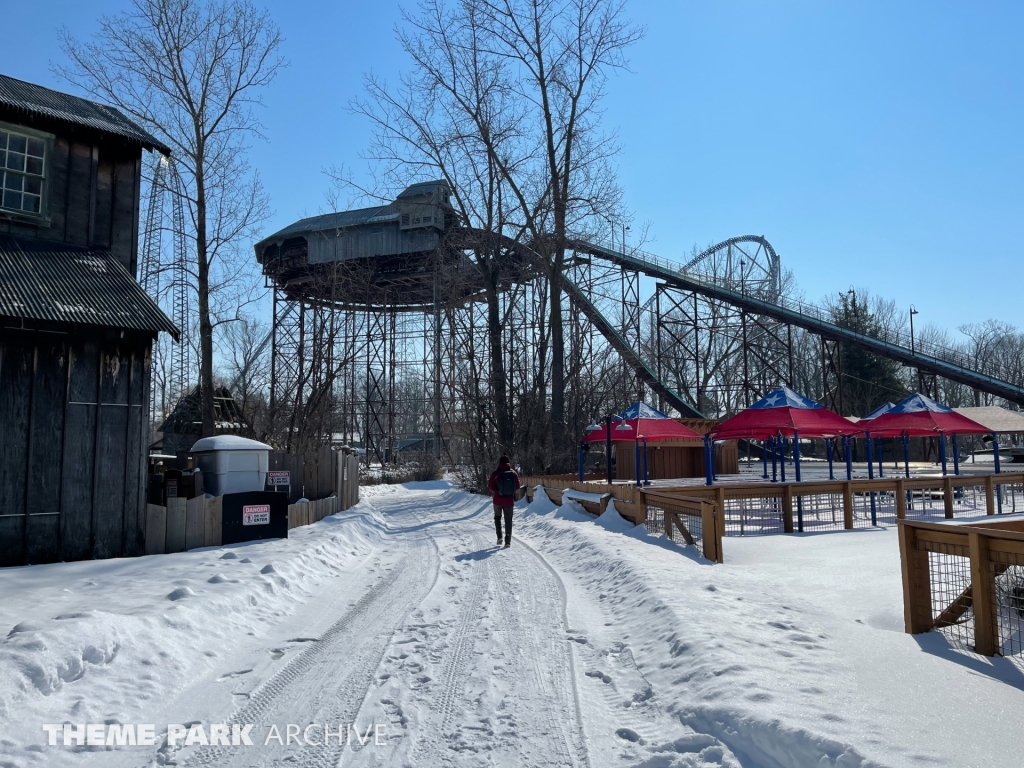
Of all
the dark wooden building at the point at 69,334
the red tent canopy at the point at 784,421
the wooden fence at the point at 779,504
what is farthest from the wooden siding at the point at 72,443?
the red tent canopy at the point at 784,421

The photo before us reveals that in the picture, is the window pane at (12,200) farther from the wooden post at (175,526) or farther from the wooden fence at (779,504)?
the wooden fence at (779,504)

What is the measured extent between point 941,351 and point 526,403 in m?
25.1

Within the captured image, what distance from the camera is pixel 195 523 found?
11.3 m

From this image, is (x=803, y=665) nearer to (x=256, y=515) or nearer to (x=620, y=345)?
(x=256, y=515)

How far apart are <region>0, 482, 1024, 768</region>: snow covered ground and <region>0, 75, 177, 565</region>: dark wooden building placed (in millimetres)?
922

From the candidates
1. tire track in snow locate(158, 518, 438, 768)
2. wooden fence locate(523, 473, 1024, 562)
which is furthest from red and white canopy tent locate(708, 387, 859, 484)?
tire track in snow locate(158, 518, 438, 768)

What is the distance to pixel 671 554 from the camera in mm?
10477

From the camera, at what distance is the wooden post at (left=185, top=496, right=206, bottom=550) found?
11211 millimetres

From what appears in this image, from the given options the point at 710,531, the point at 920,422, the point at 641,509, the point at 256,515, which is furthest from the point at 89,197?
the point at 920,422

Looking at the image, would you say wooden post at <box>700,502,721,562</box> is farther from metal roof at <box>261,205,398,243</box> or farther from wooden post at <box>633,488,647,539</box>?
metal roof at <box>261,205,398,243</box>

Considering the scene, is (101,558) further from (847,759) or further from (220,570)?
(847,759)

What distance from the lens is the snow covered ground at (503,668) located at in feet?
13.1

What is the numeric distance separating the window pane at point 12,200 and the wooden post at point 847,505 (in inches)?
653

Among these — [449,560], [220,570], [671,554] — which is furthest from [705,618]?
[220,570]
